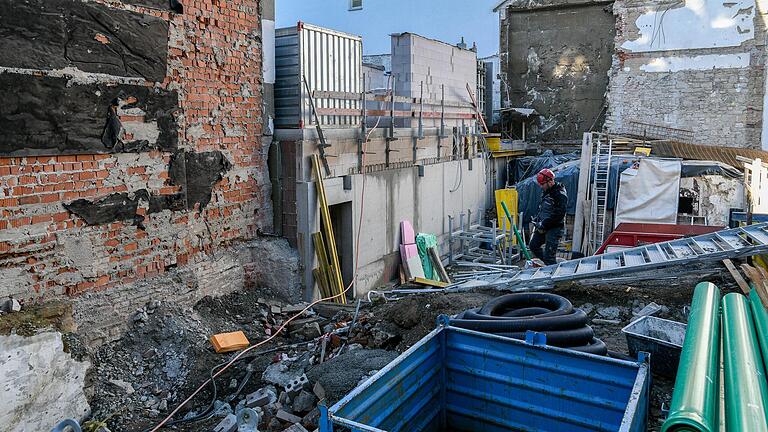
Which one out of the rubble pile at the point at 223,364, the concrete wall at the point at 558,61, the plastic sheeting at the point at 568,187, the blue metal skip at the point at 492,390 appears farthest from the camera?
the concrete wall at the point at 558,61

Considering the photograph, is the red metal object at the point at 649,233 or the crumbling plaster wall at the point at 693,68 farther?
the crumbling plaster wall at the point at 693,68

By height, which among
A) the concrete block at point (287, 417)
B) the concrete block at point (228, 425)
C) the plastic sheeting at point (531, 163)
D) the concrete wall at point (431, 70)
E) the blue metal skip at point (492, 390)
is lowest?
the concrete block at point (228, 425)

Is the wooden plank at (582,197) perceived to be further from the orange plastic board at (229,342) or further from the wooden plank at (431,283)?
the orange plastic board at (229,342)

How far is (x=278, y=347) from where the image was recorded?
7074 mm

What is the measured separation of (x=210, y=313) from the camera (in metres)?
7.77

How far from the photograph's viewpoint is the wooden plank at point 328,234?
903cm

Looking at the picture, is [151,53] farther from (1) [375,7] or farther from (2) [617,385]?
(1) [375,7]

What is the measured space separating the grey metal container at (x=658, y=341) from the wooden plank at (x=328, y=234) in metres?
4.67

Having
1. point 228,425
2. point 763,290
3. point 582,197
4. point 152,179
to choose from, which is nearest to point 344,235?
point 152,179

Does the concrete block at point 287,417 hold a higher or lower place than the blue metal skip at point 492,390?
lower

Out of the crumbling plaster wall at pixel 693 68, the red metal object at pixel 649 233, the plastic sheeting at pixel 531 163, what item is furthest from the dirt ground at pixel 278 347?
the crumbling plaster wall at pixel 693 68

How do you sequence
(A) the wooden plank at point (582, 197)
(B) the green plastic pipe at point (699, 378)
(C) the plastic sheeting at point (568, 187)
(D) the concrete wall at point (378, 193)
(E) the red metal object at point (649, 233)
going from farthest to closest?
(C) the plastic sheeting at point (568, 187) < (A) the wooden plank at point (582, 197) < (E) the red metal object at point (649, 233) < (D) the concrete wall at point (378, 193) < (B) the green plastic pipe at point (699, 378)

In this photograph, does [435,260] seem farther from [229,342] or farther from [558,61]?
[558,61]

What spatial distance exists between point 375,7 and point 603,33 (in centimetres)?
991
